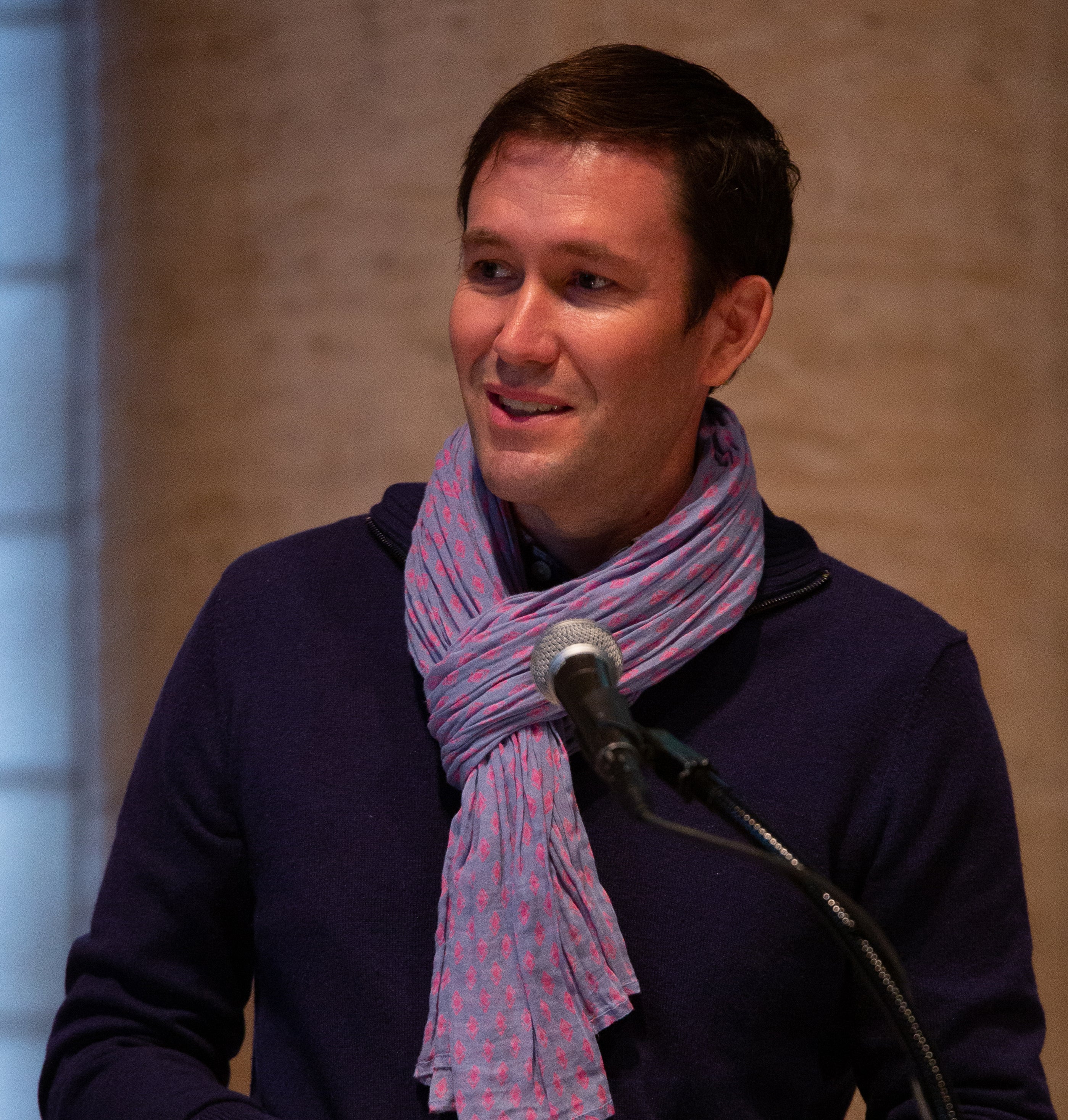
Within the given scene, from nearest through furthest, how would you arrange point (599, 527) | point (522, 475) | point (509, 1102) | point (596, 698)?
point (596, 698), point (509, 1102), point (522, 475), point (599, 527)

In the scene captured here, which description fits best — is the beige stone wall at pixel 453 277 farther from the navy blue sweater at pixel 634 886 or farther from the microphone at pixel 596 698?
the microphone at pixel 596 698

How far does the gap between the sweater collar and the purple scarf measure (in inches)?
1.3

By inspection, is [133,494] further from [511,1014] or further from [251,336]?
[511,1014]

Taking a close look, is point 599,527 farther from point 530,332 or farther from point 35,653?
point 35,653

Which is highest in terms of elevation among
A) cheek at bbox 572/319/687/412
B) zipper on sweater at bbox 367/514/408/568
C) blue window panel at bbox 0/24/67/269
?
blue window panel at bbox 0/24/67/269

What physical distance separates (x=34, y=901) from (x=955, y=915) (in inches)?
68.7

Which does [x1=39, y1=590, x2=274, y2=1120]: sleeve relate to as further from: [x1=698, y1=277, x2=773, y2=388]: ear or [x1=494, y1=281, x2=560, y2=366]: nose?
[x1=698, y1=277, x2=773, y2=388]: ear

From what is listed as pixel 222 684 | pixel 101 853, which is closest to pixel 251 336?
pixel 101 853

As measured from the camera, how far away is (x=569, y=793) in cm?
129

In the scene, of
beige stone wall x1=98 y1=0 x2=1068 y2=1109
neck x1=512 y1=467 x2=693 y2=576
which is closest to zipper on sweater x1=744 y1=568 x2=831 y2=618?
neck x1=512 y1=467 x2=693 y2=576

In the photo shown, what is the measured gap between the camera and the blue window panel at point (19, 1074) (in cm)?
241

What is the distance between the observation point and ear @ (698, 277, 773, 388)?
1.44 meters

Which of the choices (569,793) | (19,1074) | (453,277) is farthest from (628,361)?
(19,1074)

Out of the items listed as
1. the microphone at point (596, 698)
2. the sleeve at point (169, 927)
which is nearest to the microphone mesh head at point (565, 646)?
the microphone at point (596, 698)
